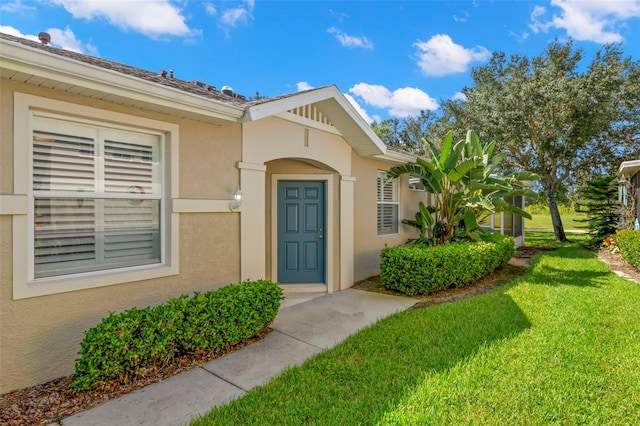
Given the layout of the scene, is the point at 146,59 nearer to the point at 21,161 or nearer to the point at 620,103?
the point at 21,161

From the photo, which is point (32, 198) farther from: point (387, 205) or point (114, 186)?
point (387, 205)

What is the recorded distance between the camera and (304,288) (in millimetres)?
7844

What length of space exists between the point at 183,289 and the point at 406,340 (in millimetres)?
3331

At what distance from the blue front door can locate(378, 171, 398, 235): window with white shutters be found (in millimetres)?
2337

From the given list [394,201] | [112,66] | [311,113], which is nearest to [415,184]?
[394,201]

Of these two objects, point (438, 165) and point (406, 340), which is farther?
point (438, 165)

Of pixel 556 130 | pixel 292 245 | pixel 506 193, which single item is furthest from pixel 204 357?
pixel 556 130

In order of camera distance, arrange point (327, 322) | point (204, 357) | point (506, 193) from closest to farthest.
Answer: point (204, 357), point (327, 322), point (506, 193)

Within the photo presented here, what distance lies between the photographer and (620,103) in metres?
16.1

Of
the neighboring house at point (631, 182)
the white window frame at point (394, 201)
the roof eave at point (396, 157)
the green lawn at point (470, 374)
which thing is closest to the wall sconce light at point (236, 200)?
Answer: the green lawn at point (470, 374)

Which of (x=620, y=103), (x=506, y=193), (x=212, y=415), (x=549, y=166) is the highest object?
(x=620, y=103)

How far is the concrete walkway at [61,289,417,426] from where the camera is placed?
Result: 3.21 meters

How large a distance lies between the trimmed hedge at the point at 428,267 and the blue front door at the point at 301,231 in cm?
158

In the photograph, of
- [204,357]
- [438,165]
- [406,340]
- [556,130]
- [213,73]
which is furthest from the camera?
[556,130]
